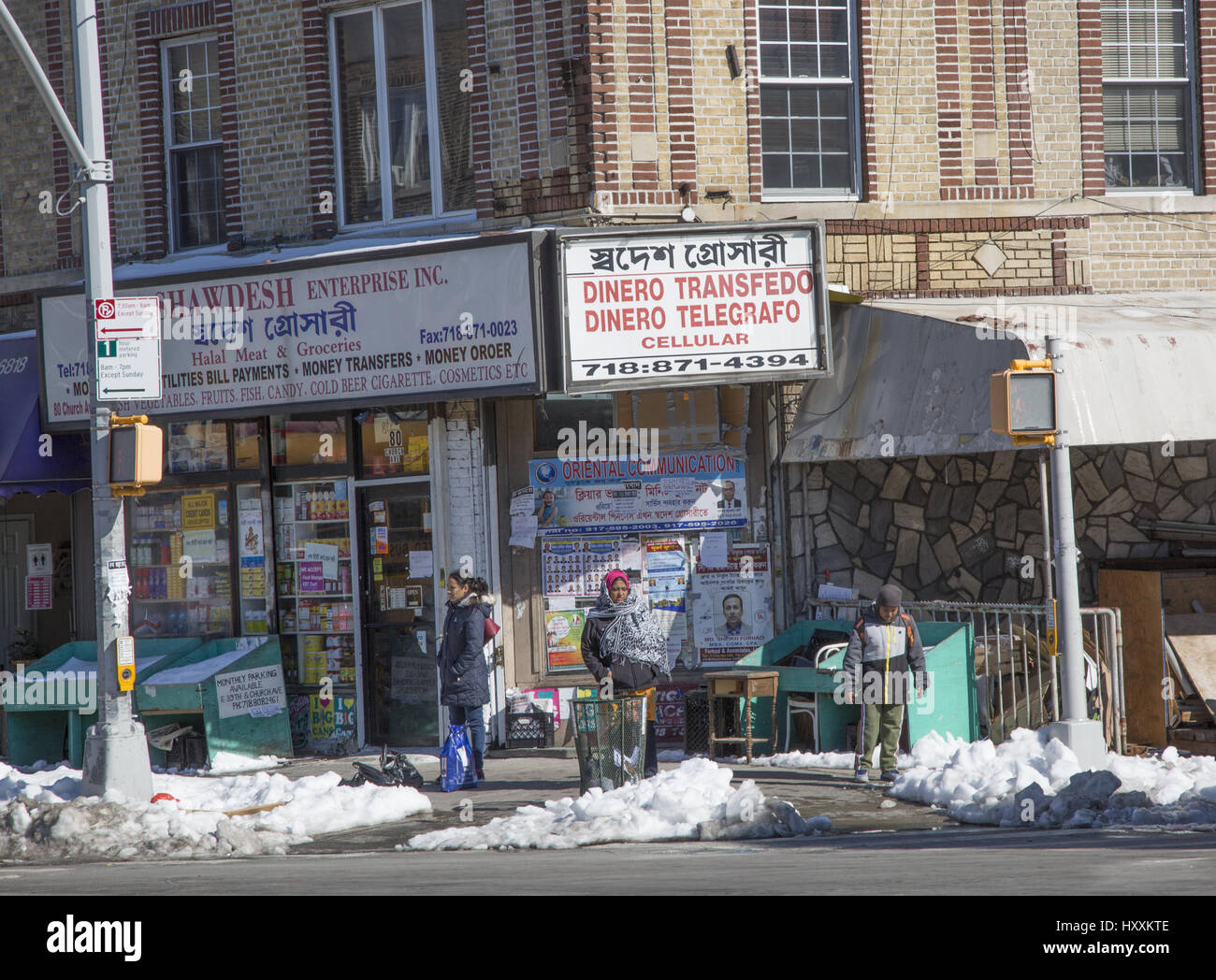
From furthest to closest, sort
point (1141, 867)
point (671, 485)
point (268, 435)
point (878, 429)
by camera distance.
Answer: point (268, 435), point (671, 485), point (878, 429), point (1141, 867)

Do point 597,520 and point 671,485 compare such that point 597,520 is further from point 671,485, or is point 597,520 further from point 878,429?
point 878,429

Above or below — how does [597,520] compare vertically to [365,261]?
below

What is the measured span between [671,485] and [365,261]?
3527 millimetres

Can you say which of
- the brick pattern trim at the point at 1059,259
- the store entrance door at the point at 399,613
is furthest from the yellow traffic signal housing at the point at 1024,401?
the store entrance door at the point at 399,613

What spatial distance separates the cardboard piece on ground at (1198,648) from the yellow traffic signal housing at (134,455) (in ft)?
29.9

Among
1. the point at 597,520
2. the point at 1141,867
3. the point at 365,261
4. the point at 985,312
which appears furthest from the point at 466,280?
the point at 1141,867

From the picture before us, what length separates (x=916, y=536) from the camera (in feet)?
46.1

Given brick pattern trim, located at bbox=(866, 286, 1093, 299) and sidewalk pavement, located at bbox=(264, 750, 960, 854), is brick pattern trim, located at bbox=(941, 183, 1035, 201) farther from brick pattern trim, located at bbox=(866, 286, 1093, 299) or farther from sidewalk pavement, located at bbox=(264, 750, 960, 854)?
sidewalk pavement, located at bbox=(264, 750, 960, 854)

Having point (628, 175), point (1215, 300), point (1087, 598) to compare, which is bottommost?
point (1087, 598)

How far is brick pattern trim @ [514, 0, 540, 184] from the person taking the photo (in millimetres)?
13484

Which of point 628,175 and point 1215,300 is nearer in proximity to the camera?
point 628,175

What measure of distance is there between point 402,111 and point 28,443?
16.8ft

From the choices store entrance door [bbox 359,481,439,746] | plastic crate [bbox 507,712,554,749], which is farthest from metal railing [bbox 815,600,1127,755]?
store entrance door [bbox 359,481,439,746]

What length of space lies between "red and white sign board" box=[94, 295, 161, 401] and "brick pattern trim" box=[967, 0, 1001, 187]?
26.0 feet
